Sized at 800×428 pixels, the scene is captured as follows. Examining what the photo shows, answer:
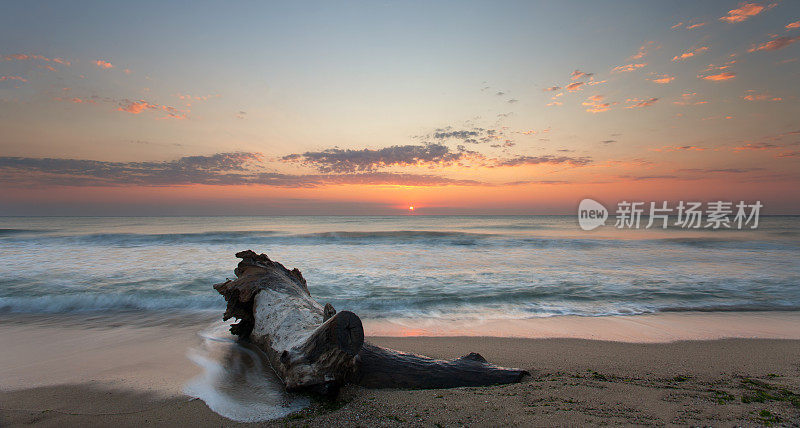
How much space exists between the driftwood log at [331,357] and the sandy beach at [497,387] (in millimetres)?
152

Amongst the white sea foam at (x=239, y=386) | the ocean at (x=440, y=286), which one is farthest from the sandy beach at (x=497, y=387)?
the ocean at (x=440, y=286)

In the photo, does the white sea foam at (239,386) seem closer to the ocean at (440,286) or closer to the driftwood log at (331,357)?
the driftwood log at (331,357)

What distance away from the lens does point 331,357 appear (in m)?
2.82

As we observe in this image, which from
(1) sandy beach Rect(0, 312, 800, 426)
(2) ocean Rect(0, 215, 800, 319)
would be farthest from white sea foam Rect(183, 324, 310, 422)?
(2) ocean Rect(0, 215, 800, 319)

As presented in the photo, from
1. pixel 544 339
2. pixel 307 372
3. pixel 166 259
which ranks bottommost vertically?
pixel 166 259

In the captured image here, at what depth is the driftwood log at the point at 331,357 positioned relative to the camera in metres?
2.84

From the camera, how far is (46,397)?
10.3 feet

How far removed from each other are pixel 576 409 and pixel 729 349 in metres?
3.50

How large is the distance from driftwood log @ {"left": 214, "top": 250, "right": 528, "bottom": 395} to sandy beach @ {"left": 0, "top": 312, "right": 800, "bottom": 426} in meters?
0.15

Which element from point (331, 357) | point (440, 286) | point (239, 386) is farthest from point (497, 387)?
point (440, 286)

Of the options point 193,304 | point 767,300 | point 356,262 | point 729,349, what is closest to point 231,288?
point 193,304

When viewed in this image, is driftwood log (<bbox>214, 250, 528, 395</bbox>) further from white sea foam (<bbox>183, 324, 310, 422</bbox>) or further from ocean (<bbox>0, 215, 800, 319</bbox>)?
ocean (<bbox>0, 215, 800, 319</bbox>)

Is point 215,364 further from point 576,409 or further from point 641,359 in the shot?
point 641,359

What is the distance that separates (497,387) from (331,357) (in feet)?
5.02
